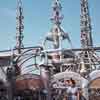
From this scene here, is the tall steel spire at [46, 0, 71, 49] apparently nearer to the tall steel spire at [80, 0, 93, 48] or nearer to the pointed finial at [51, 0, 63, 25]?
the pointed finial at [51, 0, 63, 25]

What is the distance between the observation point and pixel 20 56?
2541cm

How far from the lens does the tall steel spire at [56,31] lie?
2813 cm

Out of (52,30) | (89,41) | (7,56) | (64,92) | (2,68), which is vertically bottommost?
(64,92)

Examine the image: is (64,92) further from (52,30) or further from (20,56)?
(52,30)

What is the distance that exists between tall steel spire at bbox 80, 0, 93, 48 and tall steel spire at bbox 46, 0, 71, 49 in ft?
63.9

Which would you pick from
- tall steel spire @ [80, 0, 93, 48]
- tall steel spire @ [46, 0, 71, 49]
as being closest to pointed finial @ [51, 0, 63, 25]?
tall steel spire @ [46, 0, 71, 49]

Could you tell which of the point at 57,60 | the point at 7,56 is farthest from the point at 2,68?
the point at 57,60

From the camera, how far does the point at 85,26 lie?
5138 centimetres

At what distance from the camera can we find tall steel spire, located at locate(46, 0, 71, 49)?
92.3 feet

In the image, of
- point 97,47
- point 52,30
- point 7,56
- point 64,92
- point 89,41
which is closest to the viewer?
point 64,92

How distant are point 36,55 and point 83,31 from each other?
1095 inches

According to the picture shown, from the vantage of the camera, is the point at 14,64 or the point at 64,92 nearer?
the point at 64,92

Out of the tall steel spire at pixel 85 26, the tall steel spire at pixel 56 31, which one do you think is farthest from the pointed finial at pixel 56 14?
the tall steel spire at pixel 85 26

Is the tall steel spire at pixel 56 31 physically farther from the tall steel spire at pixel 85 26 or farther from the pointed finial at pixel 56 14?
the tall steel spire at pixel 85 26
